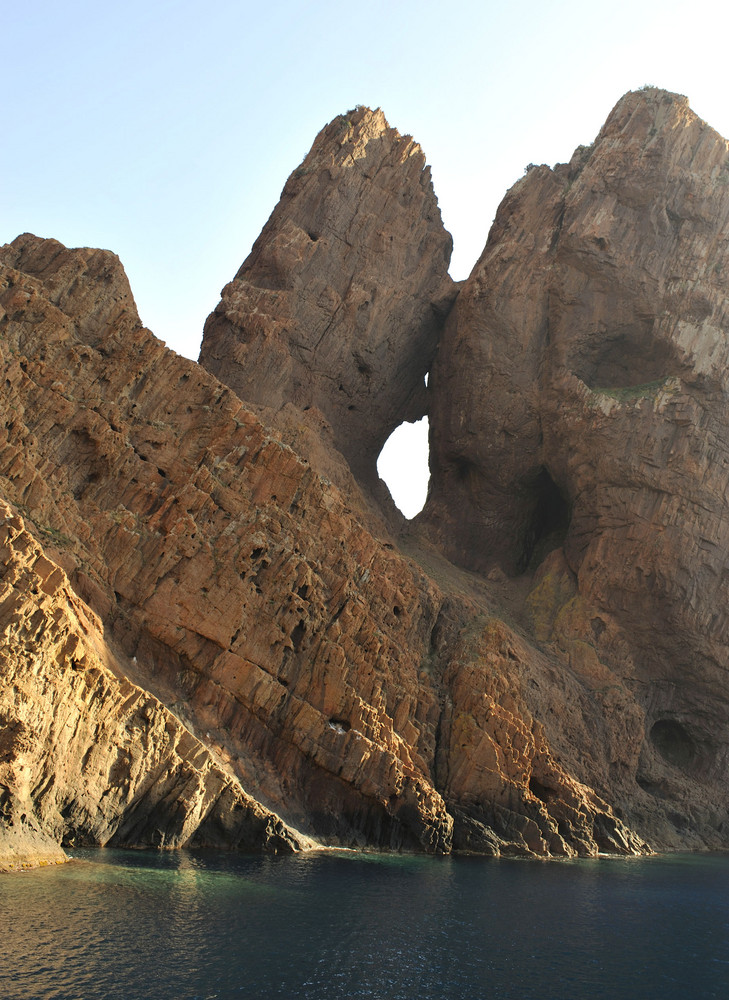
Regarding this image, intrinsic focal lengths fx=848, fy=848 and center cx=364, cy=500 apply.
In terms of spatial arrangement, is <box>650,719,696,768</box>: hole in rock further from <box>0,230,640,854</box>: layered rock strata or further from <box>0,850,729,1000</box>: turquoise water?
<box>0,850,729,1000</box>: turquoise water

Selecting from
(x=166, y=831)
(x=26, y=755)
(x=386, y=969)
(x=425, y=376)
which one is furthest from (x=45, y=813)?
(x=425, y=376)

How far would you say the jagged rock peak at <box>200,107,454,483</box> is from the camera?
52062 mm

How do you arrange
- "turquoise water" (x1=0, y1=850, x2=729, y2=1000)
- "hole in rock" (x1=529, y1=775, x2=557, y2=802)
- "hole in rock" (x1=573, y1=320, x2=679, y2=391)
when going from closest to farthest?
1. "turquoise water" (x1=0, y1=850, x2=729, y2=1000)
2. "hole in rock" (x1=529, y1=775, x2=557, y2=802)
3. "hole in rock" (x1=573, y1=320, x2=679, y2=391)

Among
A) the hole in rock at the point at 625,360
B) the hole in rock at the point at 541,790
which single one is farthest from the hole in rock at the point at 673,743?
the hole in rock at the point at 625,360

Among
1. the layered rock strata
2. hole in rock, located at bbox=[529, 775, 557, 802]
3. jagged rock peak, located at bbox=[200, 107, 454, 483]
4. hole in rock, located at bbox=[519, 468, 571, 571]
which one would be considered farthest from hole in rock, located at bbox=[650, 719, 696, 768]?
jagged rock peak, located at bbox=[200, 107, 454, 483]

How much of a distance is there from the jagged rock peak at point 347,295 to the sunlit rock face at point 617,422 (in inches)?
139

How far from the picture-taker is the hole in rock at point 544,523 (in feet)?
202

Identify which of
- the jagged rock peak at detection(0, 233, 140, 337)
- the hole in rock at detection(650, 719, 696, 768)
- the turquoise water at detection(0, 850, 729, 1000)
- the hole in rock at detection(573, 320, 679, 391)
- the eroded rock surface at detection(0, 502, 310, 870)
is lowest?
the turquoise water at detection(0, 850, 729, 1000)

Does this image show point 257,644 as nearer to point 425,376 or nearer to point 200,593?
point 200,593

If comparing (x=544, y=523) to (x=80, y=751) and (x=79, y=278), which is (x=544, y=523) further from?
(x=80, y=751)

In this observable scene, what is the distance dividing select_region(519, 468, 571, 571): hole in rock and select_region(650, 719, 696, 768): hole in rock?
13.8m

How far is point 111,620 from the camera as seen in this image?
33.9m

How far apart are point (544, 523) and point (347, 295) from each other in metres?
22.5

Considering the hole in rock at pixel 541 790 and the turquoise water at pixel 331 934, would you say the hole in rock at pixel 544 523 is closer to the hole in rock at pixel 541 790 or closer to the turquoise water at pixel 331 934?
the hole in rock at pixel 541 790
